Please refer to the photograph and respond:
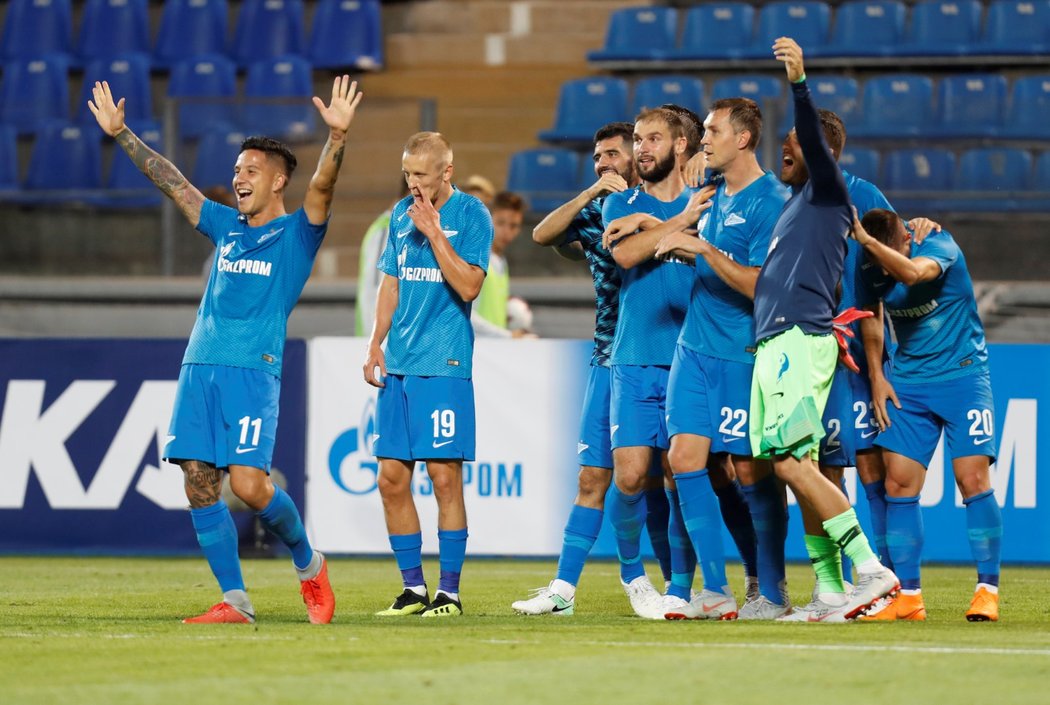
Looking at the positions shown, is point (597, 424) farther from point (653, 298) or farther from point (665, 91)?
point (665, 91)

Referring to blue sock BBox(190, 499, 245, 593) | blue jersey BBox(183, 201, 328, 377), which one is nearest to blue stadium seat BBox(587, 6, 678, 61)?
blue jersey BBox(183, 201, 328, 377)

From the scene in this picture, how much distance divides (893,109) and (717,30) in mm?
3166

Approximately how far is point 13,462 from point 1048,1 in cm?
1014

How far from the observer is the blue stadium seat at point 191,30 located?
17.9m

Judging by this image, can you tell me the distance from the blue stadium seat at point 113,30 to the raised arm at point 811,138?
12.9 metres

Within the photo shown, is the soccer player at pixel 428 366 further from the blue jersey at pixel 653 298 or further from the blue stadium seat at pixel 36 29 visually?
the blue stadium seat at pixel 36 29

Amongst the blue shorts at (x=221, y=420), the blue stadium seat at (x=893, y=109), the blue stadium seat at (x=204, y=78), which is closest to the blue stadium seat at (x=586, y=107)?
the blue stadium seat at (x=893, y=109)

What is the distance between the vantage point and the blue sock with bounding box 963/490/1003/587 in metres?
7.12

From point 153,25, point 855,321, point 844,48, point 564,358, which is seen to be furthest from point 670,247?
point 153,25

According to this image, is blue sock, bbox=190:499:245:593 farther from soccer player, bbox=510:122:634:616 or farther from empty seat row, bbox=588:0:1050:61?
empty seat row, bbox=588:0:1050:61

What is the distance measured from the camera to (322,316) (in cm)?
1342

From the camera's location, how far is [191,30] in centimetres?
1805

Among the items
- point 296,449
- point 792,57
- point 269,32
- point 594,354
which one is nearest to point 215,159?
point 296,449

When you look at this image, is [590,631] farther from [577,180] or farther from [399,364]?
[577,180]
